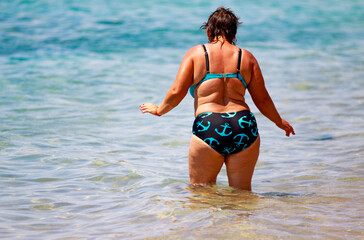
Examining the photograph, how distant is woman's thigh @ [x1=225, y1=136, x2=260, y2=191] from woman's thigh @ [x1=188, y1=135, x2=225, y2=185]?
3.8 inches

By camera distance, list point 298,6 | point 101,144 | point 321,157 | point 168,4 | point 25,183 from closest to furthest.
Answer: point 25,183 → point 321,157 → point 101,144 → point 168,4 → point 298,6

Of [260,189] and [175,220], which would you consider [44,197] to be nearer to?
[175,220]

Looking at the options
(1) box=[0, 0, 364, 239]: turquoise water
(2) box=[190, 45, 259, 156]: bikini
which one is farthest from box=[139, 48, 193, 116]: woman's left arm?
(1) box=[0, 0, 364, 239]: turquoise water

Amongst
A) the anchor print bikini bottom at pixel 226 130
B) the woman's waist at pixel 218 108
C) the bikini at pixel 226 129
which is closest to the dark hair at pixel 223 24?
the bikini at pixel 226 129

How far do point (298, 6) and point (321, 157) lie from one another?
21756 mm

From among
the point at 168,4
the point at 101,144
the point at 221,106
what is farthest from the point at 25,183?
the point at 168,4

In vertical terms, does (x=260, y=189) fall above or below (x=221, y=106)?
below

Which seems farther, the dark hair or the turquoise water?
the dark hair

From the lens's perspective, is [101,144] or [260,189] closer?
[260,189]

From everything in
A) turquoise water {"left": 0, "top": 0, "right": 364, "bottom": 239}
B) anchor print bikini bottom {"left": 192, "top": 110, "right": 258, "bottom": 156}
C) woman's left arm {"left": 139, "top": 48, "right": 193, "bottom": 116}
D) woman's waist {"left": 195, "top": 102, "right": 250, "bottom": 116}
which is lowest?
turquoise water {"left": 0, "top": 0, "right": 364, "bottom": 239}

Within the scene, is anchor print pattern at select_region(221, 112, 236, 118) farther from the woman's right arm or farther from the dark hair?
the dark hair

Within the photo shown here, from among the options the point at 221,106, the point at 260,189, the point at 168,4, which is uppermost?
the point at 168,4

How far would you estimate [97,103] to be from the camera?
8812 mm

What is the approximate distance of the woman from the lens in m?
3.82
